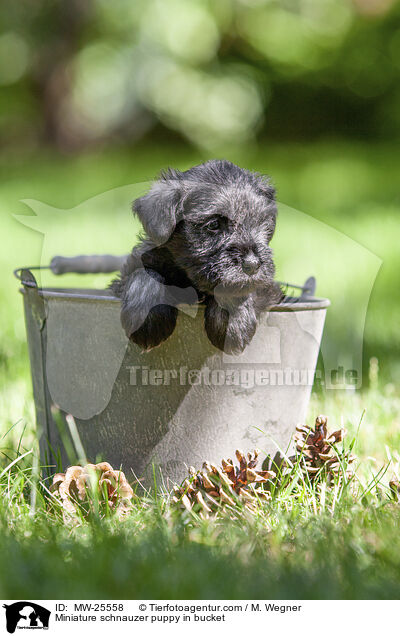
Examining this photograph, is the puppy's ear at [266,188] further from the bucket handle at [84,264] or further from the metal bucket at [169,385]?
the bucket handle at [84,264]

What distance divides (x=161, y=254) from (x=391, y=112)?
9.05m

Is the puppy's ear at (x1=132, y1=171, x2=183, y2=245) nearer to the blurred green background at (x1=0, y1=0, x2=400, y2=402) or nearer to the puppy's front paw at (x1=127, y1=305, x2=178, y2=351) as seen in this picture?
the puppy's front paw at (x1=127, y1=305, x2=178, y2=351)

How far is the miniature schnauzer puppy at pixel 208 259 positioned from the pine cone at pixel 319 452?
1.52 ft

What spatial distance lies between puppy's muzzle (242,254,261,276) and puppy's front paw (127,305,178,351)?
10.2 inches

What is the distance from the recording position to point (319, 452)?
224 centimetres

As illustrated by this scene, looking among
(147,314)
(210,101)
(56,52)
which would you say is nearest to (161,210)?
(147,314)

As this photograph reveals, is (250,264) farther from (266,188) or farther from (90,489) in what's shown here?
(90,489)

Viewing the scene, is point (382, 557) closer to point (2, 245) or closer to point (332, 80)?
point (2, 245)

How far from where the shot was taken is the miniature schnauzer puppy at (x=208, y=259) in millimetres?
1926

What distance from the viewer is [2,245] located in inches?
223

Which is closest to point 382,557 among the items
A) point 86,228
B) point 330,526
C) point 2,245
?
point 330,526

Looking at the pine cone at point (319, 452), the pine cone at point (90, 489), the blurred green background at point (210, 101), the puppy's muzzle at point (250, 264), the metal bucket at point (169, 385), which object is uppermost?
the blurred green background at point (210, 101)

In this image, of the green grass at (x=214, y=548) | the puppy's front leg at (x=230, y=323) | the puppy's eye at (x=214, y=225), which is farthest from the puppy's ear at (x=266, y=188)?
the green grass at (x=214, y=548)
